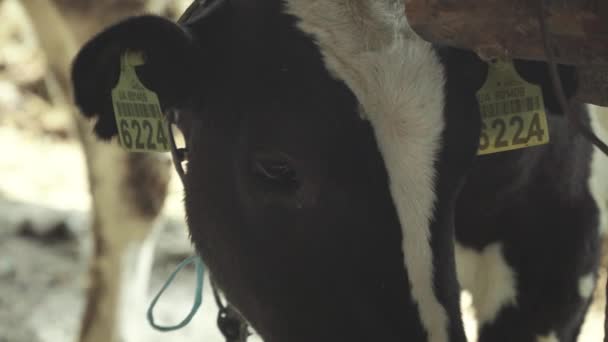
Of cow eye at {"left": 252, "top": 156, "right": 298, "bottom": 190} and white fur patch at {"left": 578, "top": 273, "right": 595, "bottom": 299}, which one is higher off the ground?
cow eye at {"left": 252, "top": 156, "right": 298, "bottom": 190}

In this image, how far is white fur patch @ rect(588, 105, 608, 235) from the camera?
214 centimetres

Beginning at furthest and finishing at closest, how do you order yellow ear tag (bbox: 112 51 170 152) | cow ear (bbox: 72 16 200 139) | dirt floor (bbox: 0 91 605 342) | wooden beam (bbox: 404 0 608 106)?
1. dirt floor (bbox: 0 91 605 342)
2. yellow ear tag (bbox: 112 51 170 152)
3. cow ear (bbox: 72 16 200 139)
4. wooden beam (bbox: 404 0 608 106)

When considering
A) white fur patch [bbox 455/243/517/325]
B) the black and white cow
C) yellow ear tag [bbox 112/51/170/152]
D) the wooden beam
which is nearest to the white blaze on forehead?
the black and white cow

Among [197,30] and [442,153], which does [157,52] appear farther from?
[442,153]

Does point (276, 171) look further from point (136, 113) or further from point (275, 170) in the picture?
point (136, 113)

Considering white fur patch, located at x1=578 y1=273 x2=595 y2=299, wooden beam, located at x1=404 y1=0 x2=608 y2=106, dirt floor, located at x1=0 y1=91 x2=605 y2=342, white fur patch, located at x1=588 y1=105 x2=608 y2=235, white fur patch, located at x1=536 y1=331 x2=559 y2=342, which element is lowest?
dirt floor, located at x1=0 y1=91 x2=605 y2=342

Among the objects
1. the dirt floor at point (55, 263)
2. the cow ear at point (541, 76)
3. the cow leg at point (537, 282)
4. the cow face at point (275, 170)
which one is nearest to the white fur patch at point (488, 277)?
the cow leg at point (537, 282)

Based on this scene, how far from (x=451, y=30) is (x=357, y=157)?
227 millimetres

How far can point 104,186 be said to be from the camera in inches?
117

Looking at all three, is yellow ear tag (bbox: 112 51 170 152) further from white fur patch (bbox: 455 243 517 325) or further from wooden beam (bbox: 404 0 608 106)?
white fur patch (bbox: 455 243 517 325)

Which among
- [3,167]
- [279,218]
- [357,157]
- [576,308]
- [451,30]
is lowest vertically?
[3,167]

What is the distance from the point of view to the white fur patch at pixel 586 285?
7.04 feet

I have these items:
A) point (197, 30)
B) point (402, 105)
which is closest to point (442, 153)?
point (402, 105)

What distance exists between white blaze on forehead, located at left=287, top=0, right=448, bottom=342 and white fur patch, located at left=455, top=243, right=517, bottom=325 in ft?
2.48
